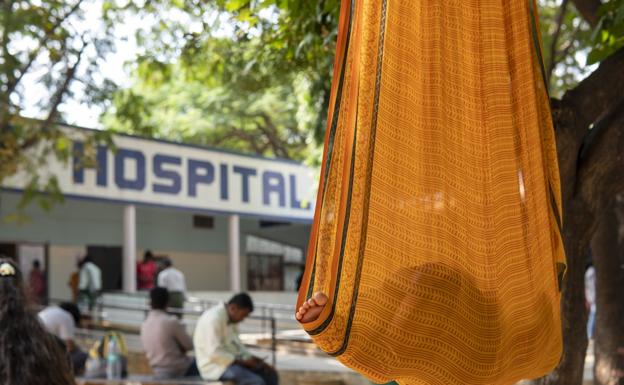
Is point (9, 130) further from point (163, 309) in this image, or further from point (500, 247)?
point (500, 247)

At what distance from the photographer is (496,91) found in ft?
10.2

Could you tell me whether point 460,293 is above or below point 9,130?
below

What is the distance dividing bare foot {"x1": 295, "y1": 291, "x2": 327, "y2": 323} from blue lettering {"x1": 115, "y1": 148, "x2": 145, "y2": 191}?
14141 millimetres

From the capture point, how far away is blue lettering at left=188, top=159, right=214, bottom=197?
18000mm

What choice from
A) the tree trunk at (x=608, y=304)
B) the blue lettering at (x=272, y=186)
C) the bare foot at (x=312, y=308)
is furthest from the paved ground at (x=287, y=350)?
the bare foot at (x=312, y=308)

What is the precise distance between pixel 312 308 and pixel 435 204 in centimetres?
55

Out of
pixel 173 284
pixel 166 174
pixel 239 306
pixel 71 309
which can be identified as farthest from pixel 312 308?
pixel 166 174

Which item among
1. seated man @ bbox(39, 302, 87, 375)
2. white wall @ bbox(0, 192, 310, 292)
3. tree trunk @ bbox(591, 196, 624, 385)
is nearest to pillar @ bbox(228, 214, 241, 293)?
white wall @ bbox(0, 192, 310, 292)

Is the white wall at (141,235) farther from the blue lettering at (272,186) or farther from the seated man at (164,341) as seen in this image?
the seated man at (164,341)

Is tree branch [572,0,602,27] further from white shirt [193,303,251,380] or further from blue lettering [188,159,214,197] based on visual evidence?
blue lettering [188,159,214,197]

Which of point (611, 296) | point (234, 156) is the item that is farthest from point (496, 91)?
point (234, 156)

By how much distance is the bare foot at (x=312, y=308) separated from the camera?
8.57 feet

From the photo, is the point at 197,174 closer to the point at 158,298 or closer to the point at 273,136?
the point at 273,136

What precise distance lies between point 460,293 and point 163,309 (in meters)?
5.69
